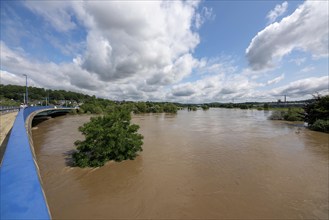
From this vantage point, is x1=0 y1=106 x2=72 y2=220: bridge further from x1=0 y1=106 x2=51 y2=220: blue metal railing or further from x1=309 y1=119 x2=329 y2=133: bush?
x1=309 y1=119 x2=329 y2=133: bush

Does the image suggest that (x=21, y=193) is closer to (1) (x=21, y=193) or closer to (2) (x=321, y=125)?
(1) (x=21, y=193)

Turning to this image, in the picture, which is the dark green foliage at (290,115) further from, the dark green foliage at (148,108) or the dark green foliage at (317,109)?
the dark green foliage at (148,108)

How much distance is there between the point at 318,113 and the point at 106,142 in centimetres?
2824

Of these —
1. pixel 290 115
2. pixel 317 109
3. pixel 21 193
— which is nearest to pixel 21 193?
pixel 21 193

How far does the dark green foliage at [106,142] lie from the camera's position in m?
9.12

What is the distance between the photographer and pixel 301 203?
6328 mm

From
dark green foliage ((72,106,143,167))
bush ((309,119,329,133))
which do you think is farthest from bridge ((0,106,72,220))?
bush ((309,119,329,133))

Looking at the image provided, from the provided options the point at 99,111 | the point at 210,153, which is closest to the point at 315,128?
the point at 210,153

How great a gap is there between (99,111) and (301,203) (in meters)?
52.1

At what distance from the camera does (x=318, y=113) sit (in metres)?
23.9

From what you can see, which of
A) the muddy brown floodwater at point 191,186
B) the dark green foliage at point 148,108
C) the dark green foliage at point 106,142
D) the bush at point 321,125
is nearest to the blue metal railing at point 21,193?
the muddy brown floodwater at point 191,186

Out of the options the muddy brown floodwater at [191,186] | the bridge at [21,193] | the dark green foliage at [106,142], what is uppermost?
the bridge at [21,193]

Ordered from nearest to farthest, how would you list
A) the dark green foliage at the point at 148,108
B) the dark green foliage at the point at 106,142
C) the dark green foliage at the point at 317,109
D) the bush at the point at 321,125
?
the dark green foliage at the point at 106,142
the bush at the point at 321,125
the dark green foliage at the point at 317,109
the dark green foliage at the point at 148,108

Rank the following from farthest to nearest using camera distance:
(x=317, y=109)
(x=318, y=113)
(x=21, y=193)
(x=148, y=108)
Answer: (x=148, y=108) < (x=318, y=113) < (x=317, y=109) < (x=21, y=193)
